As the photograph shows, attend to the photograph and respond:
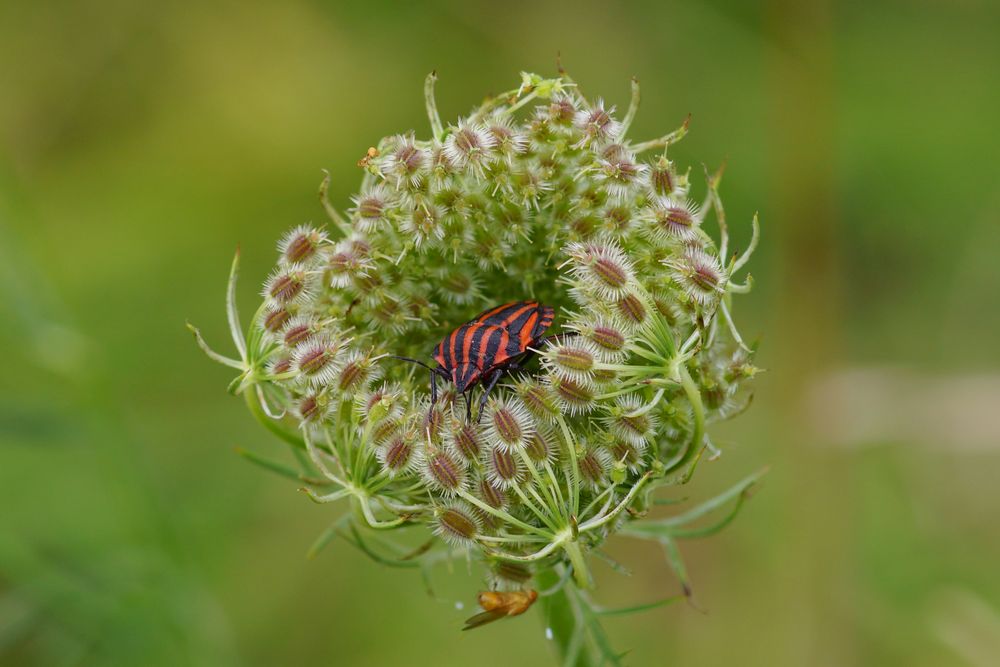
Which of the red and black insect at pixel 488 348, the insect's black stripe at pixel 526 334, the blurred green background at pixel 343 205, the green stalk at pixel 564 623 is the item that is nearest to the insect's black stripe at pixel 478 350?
the red and black insect at pixel 488 348

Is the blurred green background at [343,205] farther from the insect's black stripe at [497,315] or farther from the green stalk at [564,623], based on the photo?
the insect's black stripe at [497,315]

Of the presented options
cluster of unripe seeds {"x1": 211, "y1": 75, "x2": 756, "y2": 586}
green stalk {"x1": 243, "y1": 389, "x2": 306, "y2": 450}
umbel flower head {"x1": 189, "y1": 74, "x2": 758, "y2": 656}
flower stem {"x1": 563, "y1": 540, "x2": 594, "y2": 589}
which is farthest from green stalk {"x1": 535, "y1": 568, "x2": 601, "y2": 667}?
green stalk {"x1": 243, "y1": 389, "x2": 306, "y2": 450}

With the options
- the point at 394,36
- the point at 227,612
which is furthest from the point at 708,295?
the point at 394,36

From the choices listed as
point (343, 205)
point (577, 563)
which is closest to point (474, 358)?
point (577, 563)

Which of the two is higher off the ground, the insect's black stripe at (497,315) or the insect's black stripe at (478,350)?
the insect's black stripe at (497,315)

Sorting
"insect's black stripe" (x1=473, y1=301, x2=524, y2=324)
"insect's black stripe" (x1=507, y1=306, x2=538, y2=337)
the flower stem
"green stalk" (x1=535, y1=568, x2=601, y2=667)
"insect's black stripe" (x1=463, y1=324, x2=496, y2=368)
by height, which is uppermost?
"insect's black stripe" (x1=473, y1=301, x2=524, y2=324)

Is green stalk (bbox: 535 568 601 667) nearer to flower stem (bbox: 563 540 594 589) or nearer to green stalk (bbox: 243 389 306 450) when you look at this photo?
flower stem (bbox: 563 540 594 589)

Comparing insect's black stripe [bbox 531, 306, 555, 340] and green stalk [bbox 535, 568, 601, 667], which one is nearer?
insect's black stripe [bbox 531, 306, 555, 340]
